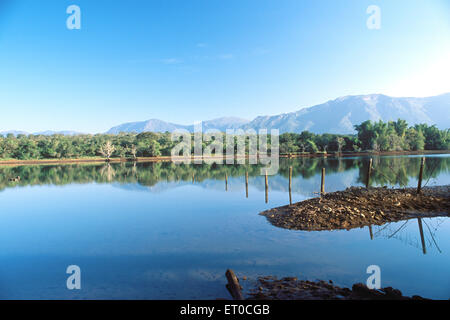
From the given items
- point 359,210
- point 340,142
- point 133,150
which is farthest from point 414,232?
point 133,150

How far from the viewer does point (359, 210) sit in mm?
12812

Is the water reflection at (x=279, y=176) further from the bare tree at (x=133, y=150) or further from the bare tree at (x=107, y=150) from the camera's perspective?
the bare tree at (x=133, y=150)

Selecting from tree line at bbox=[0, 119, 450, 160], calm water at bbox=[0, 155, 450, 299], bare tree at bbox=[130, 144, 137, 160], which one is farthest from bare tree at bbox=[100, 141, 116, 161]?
calm water at bbox=[0, 155, 450, 299]

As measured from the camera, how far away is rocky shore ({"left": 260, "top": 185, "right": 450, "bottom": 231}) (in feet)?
39.1

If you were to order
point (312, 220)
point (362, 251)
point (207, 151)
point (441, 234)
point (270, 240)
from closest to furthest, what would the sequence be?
1. point (362, 251)
2. point (270, 240)
3. point (441, 234)
4. point (312, 220)
5. point (207, 151)

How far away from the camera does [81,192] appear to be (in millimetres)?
25859

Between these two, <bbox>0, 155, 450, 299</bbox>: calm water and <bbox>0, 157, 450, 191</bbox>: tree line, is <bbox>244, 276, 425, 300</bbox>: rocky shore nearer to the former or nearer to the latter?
<bbox>0, 155, 450, 299</bbox>: calm water

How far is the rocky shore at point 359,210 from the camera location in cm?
1193

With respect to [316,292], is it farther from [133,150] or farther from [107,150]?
[107,150]

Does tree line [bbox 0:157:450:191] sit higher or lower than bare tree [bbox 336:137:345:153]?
lower

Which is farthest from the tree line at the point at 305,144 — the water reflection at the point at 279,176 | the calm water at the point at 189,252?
the calm water at the point at 189,252

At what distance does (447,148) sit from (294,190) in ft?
303
